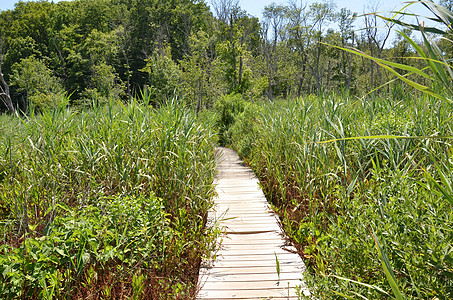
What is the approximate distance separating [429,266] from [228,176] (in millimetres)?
4709

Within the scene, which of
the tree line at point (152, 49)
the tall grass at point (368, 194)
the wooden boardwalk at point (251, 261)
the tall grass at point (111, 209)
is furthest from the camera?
the tree line at point (152, 49)

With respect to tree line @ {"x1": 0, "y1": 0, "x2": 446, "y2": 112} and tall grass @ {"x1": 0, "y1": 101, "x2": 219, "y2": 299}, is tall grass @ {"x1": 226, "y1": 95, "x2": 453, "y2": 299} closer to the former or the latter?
tall grass @ {"x1": 0, "y1": 101, "x2": 219, "y2": 299}

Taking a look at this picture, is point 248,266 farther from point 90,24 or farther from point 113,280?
point 90,24

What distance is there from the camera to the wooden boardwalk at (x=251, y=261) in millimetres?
2412

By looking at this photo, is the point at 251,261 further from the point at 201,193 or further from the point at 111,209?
the point at 111,209

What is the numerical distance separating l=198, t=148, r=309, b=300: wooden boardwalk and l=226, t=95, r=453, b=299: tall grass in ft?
0.70

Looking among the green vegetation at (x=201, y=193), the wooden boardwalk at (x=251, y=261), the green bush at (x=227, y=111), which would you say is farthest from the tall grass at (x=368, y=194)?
the green bush at (x=227, y=111)

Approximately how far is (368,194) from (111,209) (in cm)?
227

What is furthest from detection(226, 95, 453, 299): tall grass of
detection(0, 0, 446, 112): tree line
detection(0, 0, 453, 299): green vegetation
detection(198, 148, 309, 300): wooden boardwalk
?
detection(0, 0, 446, 112): tree line

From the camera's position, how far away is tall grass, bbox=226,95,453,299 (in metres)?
1.65

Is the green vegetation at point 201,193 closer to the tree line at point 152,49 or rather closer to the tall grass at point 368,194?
the tall grass at point 368,194

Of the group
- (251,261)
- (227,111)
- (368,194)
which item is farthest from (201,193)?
(227,111)

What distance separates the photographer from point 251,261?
2875 millimetres

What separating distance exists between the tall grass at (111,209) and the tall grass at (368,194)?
3.76ft
